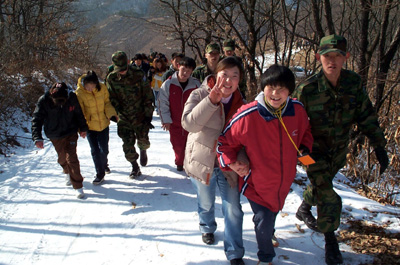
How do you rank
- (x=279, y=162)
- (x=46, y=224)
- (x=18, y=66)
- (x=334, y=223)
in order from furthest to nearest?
(x=18, y=66)
(x=46, y=224)
(x=334, y=223)
(x=279, y=162)

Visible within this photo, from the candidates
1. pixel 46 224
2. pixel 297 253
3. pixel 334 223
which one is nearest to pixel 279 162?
pixel 334 223

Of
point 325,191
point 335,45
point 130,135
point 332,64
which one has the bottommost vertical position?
point 325,191

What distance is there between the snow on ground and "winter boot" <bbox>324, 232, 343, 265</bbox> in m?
0.09

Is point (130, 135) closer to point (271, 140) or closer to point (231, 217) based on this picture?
point (231, 217)

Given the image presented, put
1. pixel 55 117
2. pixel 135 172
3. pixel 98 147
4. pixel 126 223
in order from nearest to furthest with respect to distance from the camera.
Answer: pixel 126 223, pixel 55 117, pixel 98 147, pixel 135 172

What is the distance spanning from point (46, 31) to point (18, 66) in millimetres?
5123

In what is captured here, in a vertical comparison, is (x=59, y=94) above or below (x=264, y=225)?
above

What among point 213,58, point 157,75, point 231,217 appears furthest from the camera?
point 157,75

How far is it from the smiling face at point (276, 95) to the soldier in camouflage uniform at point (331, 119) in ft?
1.94

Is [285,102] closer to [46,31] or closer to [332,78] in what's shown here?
[332,78]

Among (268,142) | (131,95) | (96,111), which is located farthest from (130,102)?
(268,142)

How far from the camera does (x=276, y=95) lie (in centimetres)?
205

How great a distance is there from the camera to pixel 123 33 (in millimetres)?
73250

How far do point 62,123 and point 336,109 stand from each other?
346 centimetres
